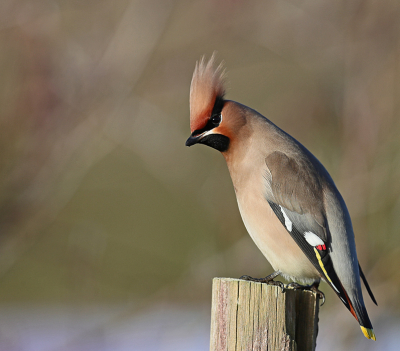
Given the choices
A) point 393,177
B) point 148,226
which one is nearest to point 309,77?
point 393,177

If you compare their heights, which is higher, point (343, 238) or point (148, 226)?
point (148, 226)

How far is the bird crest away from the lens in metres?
4.16

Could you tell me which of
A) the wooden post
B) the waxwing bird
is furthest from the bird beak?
the wooden post

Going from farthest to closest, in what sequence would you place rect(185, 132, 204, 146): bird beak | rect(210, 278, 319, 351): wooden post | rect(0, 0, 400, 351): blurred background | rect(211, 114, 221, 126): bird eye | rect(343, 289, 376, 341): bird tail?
1. rect(0, 0, 400, 351): blurred background
2. rect(211, 114, 221, 126): bird eye
3. rect(185, 132, 204, 146): bird beak
4. rect(343, 289, 376, 341): bird tail
5. rect(210, 278, 319, 351): wooden post

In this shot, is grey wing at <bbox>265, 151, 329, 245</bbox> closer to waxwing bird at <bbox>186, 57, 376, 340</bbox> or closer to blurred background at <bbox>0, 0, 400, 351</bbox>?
waxwing bird at <bbox>186, 57, 376, 340</bbox>

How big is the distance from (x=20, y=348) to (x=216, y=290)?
320 centimetres

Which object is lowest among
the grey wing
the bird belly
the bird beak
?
the bird belly

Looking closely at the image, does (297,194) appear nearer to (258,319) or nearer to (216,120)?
(216,120)

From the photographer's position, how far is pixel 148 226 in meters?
12.2

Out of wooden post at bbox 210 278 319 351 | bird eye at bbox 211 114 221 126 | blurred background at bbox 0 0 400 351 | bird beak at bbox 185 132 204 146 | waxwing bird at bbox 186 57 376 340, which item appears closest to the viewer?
wooden post at bbox 210 278 319 351

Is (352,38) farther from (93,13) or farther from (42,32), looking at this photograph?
(42,32)

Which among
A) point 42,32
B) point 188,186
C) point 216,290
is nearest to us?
point 216,290

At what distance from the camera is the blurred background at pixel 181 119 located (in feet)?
15.4

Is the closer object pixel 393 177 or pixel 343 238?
pixel 343 238
